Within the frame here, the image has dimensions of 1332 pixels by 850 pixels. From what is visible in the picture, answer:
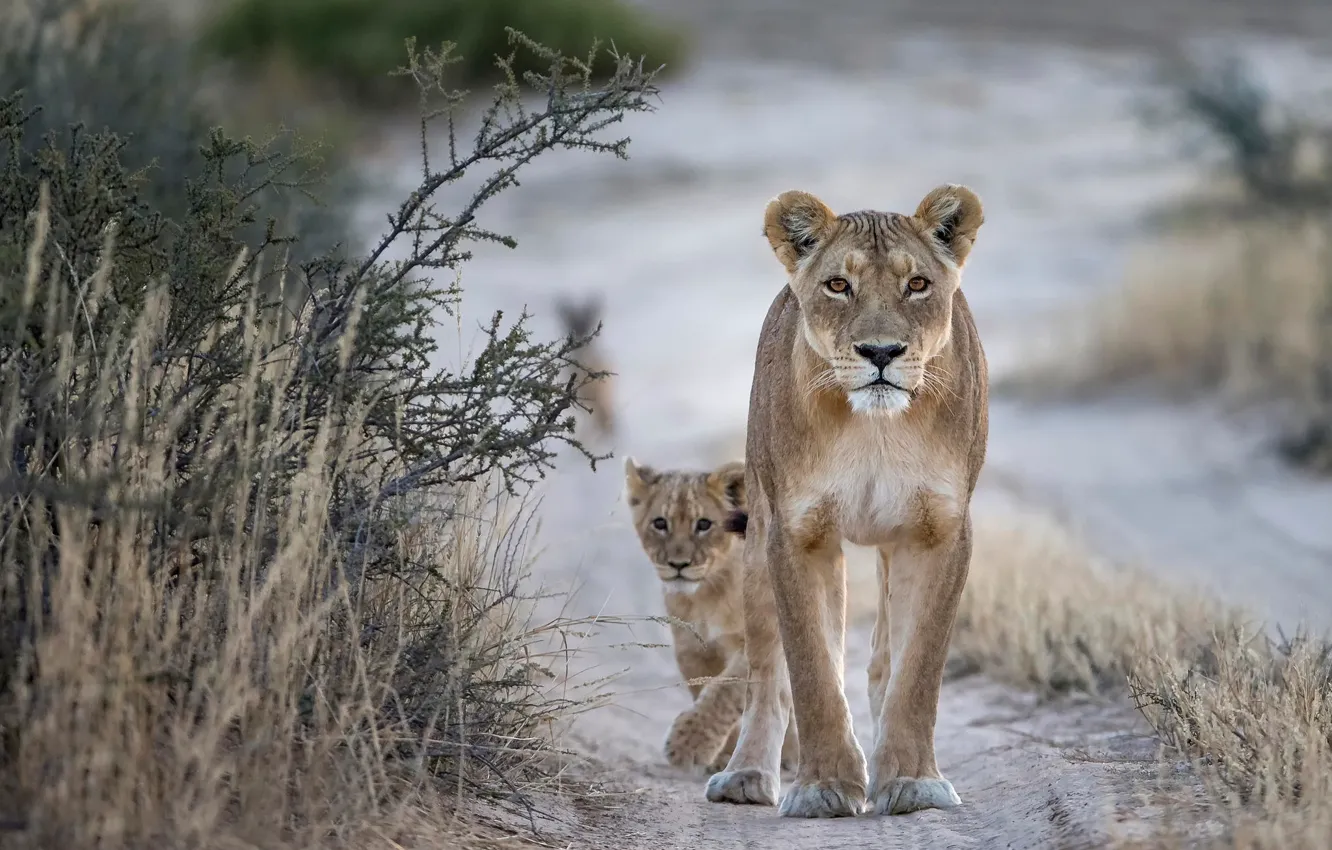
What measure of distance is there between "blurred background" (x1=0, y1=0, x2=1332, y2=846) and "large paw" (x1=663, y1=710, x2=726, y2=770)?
21 cm

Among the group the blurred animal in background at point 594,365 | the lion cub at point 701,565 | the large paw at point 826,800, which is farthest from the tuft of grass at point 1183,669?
the blurred animal in background at point 594,365

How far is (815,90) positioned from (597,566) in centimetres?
1952

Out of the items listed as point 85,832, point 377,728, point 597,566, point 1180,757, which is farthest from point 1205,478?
point 85,832

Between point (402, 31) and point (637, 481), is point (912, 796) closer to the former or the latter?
point (637, 481)

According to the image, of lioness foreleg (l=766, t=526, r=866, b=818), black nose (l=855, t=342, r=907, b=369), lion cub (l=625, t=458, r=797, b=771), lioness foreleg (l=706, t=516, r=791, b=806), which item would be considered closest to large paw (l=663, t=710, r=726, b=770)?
lion cub (l=625, t=458, r=797, b=771)

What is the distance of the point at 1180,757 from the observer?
18.3 ft

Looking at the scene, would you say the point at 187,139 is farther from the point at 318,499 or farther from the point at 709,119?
the point at 709,119

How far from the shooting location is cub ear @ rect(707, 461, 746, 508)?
7836 mm

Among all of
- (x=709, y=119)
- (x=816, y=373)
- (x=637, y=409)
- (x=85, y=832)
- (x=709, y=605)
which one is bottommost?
(x=85, y=832)

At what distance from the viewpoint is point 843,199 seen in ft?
75.8

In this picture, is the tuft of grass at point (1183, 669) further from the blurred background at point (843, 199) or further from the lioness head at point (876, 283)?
the lioness head at point (876, 283)

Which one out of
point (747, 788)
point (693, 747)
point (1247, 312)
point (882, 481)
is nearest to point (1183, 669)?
point (882, 481)

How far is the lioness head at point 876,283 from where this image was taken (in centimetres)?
551

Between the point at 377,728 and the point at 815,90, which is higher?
the point at 815,90
